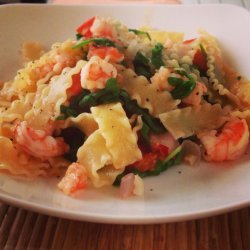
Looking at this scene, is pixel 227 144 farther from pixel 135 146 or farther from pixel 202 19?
pixel 202 19

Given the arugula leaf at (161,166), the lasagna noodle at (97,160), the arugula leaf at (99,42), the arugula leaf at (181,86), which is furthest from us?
the arugula leaf at (99,42)

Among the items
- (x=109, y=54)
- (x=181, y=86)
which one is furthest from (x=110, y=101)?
(x=181, y=86)

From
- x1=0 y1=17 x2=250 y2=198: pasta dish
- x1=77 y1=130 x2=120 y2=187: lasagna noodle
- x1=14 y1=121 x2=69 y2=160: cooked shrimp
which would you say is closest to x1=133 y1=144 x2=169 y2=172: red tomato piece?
x1=0 y1=17 x2=250 y2=198: pasta dish

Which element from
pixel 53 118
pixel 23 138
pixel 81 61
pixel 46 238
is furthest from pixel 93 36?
pixel 46 238

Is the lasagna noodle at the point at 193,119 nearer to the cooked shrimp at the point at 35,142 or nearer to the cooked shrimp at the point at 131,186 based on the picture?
the cooked shrimp at the point at 131,186

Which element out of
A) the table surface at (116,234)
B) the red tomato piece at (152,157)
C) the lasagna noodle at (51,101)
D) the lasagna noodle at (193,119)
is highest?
the lasagna noodle at (51,101)

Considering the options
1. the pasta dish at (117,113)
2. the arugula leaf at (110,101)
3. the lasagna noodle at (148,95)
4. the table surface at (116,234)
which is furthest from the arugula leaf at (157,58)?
the table surface at (116,234)

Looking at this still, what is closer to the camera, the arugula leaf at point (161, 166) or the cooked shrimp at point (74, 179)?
the cooked shrimp at point (74, 179)

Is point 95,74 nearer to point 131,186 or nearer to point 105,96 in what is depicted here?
point 105,96
